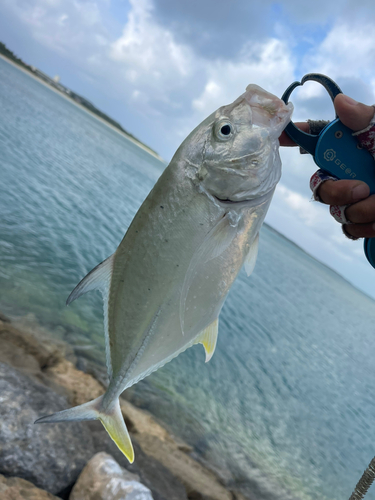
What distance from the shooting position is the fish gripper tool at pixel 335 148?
2051mm

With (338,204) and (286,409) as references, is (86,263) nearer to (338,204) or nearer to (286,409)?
(286,409)

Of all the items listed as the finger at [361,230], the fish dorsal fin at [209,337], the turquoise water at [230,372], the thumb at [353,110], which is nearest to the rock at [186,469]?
the turquoise water at [230,372]

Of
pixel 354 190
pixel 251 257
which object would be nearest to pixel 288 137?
pixel 354 190

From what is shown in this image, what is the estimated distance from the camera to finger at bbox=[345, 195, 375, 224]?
193 centimetres

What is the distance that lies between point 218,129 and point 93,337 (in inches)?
344

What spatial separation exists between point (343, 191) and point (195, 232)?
88 centimetres

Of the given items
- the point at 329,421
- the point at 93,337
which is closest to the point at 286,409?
the point at 329,421

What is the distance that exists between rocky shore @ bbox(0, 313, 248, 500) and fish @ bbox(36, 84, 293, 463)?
280 cm

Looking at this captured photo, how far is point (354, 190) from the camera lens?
1.93m

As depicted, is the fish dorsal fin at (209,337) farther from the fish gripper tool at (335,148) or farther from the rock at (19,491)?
the rock at (19,491)

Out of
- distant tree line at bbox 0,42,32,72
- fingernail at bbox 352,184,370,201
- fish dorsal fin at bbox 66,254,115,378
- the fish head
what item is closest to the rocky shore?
fish dorsal fin at bbox 66,254,115,378

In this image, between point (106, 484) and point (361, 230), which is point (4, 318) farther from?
point (361, 230)

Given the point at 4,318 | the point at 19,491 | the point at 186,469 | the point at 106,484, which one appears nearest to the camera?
the point at 19,491

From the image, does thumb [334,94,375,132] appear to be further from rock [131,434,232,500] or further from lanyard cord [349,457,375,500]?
rock [131,434,232,500]
